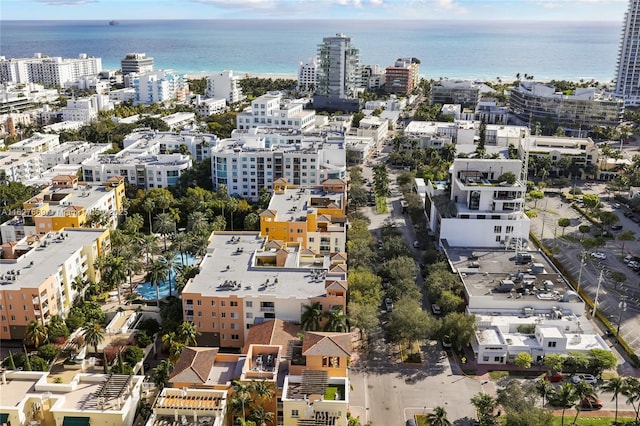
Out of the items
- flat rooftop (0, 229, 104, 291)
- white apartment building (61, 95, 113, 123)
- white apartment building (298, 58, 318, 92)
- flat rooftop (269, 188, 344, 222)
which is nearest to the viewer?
flat rooftop (0, 229, 104, 291)

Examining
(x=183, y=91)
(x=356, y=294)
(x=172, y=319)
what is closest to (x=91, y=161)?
(x=172, y=319)

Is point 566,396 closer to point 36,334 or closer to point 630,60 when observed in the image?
point 36,334

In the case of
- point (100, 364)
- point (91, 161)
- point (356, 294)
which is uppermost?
point (91, 161)

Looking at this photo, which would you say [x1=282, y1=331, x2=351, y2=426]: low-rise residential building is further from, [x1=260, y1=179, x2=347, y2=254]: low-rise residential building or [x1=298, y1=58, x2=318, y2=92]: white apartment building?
[x1=298, y1=58, x2=318, y2=92]: white apartment building

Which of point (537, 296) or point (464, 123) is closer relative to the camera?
point (537, 296)

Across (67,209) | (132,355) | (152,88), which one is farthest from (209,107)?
(132,355)

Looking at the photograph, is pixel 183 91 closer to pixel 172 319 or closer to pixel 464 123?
pixel 464 123

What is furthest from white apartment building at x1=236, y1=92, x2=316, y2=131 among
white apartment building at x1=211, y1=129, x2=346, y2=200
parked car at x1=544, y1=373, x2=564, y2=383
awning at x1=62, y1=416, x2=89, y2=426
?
awning at x1=62, y1=416, x2=89, y2=426
